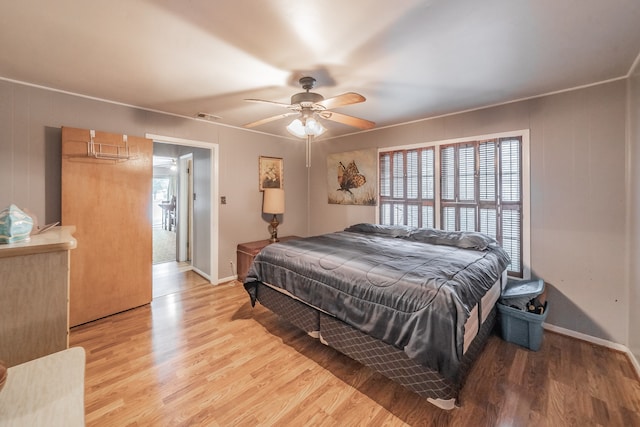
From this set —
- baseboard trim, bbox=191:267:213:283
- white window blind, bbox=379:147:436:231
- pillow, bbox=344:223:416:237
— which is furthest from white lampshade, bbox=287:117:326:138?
baseboard trim, bbox=191:267:213:283

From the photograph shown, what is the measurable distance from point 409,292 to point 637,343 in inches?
80.7

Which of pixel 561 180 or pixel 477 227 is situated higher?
pixel 561 180

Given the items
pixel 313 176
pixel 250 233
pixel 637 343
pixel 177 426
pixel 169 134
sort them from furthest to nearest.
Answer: pixel 313 176 < pixel 250 233 < pixel 169 134 < pixel 637 343 < pixel 177 426

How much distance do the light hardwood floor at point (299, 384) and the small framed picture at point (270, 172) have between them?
2.47 meters

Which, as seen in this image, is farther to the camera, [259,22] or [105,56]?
[105,56]

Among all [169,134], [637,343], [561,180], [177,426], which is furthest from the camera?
[169,134]

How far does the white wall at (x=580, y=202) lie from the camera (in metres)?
2.37

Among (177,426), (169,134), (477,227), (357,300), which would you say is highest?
(169,134)

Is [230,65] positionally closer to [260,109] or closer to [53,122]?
[260,109]

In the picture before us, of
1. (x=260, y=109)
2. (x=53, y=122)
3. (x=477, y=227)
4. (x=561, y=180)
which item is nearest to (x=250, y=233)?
(x=260, y=109)

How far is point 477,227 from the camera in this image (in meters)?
3.18

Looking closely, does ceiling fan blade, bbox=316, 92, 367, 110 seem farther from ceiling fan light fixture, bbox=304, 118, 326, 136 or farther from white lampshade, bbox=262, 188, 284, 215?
white lampshade, bbox=262, 188, 284, 215

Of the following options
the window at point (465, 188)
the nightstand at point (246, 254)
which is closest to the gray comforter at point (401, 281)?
the window at point (465, 188)

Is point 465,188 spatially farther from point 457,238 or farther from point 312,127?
point 312,127
